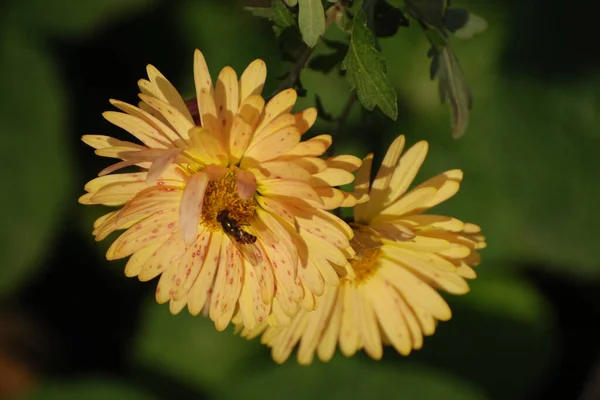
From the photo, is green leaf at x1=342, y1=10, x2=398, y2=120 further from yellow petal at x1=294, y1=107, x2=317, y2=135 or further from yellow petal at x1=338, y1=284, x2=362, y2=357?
yellow petal at x1=338, y1=284, x2=362, y2=357

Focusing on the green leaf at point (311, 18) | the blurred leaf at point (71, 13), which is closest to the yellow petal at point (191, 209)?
the green leaf at point (311, 18)

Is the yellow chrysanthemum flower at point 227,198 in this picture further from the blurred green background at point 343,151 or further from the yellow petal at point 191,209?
the blurred green background at point 343,151

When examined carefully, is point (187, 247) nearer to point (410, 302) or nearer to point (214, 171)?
point (214, 171)

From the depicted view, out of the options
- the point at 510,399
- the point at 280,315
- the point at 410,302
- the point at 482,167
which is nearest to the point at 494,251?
the point at 482,167

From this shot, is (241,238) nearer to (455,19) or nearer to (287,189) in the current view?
(287,189)

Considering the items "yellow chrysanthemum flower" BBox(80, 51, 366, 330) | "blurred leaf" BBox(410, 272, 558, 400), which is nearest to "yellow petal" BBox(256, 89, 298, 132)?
"yellow chrysanthemum flower" BBox(80, 51, 366, 330)

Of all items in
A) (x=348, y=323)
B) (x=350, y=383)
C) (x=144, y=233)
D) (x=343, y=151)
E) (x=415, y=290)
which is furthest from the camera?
(x=350, y=383)

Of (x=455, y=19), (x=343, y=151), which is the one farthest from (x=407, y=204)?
(x=343, y=151)
